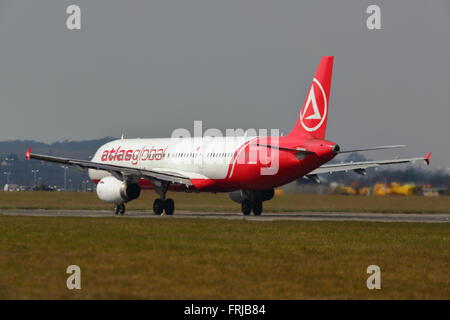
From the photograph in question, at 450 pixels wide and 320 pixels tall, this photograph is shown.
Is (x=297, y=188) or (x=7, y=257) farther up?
(x=297, y=188)

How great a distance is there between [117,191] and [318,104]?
39.9 feet

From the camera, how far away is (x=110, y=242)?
28.0 meters

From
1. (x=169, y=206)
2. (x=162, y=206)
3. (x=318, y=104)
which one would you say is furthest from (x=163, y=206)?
(x=318, y=104)

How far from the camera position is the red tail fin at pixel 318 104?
45938mm

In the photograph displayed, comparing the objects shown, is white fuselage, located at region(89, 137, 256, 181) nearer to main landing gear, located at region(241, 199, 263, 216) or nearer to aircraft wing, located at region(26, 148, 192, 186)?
aircraft wing, located at region(26, 148, 192, 186)

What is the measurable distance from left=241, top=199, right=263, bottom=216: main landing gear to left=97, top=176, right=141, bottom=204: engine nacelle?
21.6 ft

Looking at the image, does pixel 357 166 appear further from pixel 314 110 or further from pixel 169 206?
pixel 169 206

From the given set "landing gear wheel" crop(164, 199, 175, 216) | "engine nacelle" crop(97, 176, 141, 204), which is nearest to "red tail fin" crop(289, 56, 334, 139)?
"landing gear wheel" crop(164, 199, 175, 216)

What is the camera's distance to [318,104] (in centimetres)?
4612

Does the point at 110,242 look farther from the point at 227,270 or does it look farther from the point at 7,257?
the point at 227,270
